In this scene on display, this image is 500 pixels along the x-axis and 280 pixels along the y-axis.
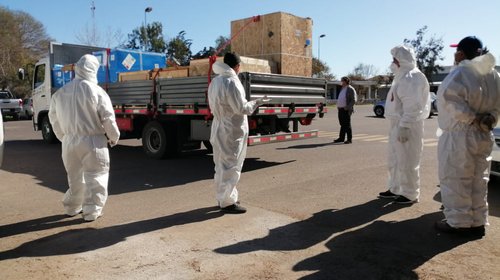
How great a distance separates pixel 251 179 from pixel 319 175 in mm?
1208

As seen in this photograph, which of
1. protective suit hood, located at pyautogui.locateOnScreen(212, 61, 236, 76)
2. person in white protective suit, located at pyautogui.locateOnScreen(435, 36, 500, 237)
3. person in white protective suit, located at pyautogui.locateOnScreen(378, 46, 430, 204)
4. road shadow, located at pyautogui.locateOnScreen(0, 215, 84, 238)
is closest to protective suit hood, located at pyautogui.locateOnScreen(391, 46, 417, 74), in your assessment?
person in white protective suit, located at pyautogui.locateOnScreen(378, 46, 430, 204)

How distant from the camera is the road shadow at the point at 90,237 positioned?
4.07 meters

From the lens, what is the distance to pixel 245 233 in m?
4.51

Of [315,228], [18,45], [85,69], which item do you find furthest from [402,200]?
[18,45]

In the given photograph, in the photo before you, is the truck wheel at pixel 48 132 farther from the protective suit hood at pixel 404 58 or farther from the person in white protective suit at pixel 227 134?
the protective suit hood at pixel 404 58

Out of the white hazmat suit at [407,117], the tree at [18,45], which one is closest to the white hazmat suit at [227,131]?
the white hazmat suit at [407,117]

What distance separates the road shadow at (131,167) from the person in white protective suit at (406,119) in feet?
10.8

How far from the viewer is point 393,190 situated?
577cm

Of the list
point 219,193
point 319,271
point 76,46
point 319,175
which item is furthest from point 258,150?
point 319,271

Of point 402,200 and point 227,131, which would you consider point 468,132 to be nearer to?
point 402,200

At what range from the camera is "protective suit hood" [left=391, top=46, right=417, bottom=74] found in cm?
545

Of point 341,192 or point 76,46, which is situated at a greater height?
point 76,46

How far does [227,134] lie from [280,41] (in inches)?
174

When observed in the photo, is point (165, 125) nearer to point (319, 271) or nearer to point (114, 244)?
point (114, 244)
